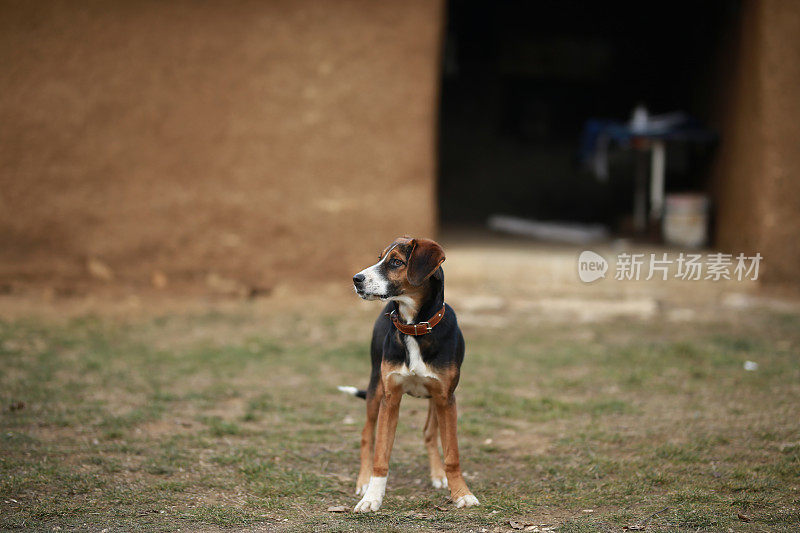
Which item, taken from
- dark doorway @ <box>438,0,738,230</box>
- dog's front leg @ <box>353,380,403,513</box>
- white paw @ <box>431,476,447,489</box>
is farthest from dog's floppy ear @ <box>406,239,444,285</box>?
dark doorway @ <box>438,0,738,230</box>

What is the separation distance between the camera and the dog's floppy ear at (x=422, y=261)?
126 inches

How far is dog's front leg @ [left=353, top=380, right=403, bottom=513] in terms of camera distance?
336 cm

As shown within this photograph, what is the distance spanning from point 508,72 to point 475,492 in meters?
10.7

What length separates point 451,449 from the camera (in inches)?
134

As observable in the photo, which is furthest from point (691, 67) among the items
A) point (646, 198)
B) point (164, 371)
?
point (164, 371)

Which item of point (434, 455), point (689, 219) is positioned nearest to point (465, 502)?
point (434, 455)

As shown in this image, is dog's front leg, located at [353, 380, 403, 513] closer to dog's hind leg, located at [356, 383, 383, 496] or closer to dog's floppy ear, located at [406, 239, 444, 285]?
dog's hind leg, located at [356, 383, 383, 496]

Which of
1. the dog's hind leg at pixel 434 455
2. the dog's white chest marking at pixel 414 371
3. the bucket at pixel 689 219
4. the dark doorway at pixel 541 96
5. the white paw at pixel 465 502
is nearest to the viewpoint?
the dog's white chest marking at pixel 414 371

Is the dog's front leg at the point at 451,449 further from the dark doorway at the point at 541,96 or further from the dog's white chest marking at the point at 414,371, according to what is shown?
the dark doorway at the point at 541,96

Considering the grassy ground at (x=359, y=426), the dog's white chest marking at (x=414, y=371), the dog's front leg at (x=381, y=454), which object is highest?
the dog's white chest marking at (x=414, y=371)

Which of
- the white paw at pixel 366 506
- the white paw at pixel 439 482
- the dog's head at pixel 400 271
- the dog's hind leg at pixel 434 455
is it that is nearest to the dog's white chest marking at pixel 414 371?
the dog's head at pixel 400 271

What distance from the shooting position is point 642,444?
170 inches

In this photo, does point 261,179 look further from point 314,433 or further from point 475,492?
point 475,492

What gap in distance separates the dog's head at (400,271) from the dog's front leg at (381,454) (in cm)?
43
